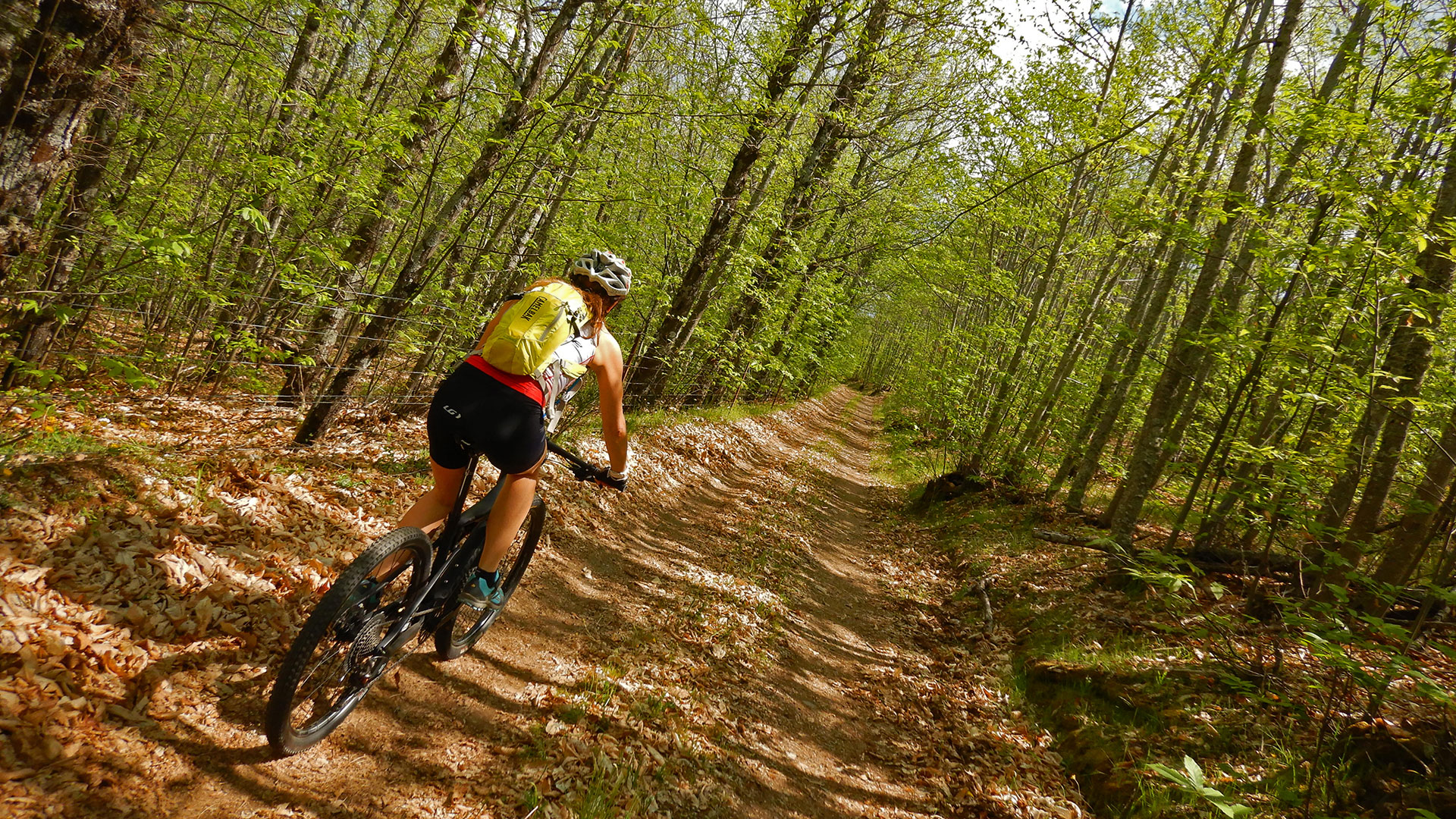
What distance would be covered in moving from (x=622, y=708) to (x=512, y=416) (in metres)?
2.41

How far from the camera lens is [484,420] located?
9.70 feet

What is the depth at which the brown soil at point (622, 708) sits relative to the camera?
256 cm

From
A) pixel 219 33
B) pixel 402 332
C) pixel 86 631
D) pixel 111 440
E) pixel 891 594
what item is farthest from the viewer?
pixel 891 594

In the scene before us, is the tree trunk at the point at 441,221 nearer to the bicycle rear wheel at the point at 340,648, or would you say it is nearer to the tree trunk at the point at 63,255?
the tree trunk at the point at 63,255

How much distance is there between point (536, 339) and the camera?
2.96 meters

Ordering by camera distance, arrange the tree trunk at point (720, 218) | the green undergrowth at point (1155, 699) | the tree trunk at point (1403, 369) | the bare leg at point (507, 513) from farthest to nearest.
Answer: the tree trunk at point (720, 218) → the tree trunk at point (1403, 369) → the green undergrowth at point (1155, 699) → the bare leg at point (507, 513)

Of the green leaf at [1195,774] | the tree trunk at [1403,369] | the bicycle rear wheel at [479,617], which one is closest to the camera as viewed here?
the green leaf at [1195,774]

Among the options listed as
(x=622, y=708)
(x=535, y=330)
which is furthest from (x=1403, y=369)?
(x=535, y=330)

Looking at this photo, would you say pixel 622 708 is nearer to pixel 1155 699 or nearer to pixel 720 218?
pixel 1155 699

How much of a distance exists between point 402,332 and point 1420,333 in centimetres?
1025

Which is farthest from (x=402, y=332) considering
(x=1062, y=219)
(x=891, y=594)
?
(x=1062, y=219)

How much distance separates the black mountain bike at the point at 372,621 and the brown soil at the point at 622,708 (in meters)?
0.18

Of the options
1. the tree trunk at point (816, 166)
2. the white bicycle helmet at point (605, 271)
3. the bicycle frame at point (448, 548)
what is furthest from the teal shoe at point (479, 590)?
the tree trunk at point (816, 166)

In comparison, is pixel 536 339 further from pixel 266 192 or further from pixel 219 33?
pixel 219 33
